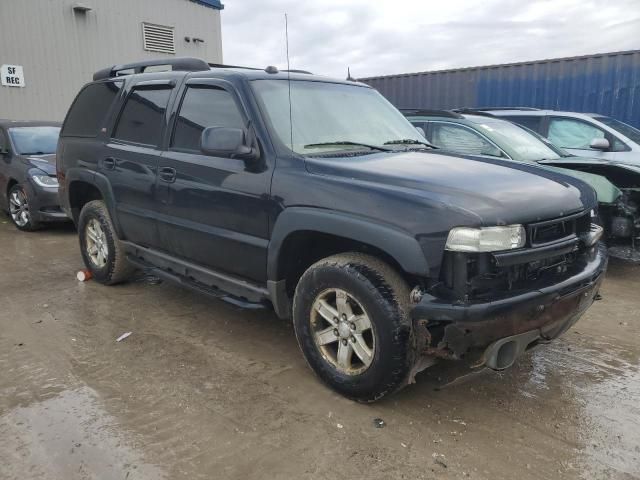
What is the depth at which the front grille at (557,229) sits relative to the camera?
2703 mm

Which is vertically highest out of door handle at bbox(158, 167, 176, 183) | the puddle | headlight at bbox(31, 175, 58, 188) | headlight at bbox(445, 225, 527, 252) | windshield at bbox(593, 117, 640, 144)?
windshield at bbox(593, 117, 640, 144)

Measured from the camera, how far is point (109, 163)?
15.2 ft

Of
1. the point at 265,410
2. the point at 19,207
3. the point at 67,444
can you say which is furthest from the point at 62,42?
the point at 265,410

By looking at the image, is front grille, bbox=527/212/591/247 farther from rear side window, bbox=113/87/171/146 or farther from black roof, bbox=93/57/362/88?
rear side window, bbox=113/87/171/146

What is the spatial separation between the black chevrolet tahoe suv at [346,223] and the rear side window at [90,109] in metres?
0.34

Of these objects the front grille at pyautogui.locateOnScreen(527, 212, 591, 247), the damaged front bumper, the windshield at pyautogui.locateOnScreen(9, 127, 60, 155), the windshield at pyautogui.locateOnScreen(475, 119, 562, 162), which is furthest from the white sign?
the front grille at pyautogui.locateOnScreen(527, 212, 591, 247)

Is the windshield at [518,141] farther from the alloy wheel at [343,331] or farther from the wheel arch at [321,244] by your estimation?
the alloy wheel at [343,331]

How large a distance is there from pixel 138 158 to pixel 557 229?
10.2 ft

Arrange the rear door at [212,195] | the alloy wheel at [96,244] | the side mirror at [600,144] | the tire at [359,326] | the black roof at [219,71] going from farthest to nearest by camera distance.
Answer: the side mirror at [600,144] → the alloy wheel at [96,244] → the black roof at [219,71] → the rear door at [212,195] → the tire at [359,326]

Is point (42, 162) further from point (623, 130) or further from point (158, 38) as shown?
point (623, 130)

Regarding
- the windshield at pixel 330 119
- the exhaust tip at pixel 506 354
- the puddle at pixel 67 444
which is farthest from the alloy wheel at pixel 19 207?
the exhaust tip at pixel 506 354

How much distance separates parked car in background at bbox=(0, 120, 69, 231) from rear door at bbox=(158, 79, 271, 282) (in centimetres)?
446

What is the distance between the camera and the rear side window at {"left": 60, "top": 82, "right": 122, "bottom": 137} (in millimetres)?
4867

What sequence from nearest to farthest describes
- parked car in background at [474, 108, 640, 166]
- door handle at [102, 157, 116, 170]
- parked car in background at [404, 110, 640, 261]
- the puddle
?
the puddle, door handle at [102, 157, 116, 170], parked car in background at [404, 110, 640, 261], parked car in background at [474, 108, 640, 166]
